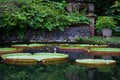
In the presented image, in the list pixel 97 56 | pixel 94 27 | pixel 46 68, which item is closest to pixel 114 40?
pixel 94 27

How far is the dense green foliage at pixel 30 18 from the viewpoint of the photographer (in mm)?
17344

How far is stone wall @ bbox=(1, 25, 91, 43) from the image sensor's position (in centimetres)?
1802

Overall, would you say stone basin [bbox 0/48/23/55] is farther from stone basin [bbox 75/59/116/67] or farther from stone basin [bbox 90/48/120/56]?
stone basin [bbox 75/59/116/67]

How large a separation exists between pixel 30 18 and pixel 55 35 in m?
1.56

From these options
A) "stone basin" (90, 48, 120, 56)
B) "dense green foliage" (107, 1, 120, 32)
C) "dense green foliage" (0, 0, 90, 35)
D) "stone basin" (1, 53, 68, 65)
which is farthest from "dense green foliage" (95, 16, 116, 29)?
"stone basin" (1, 53, 68, 65)

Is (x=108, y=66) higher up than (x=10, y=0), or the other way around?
(x=10, y=0)

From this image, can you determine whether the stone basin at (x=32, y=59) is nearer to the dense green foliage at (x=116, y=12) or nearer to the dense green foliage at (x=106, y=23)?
the dense green foliage at (x=106, y=23)

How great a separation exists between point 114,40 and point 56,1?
229 inches

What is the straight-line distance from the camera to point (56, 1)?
2159 centimetres

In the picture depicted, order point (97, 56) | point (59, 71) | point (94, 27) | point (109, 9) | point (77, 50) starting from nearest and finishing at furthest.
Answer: point (59, 71), point (97, 56), point (77, 50), point (94, 27), point (109, 9)

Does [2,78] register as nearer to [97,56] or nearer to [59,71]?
[59,71]

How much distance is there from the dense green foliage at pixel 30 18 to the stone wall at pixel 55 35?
28 centimetres

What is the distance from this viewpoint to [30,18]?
17.8m

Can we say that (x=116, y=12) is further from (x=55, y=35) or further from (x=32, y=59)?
(x=32, y=59)
